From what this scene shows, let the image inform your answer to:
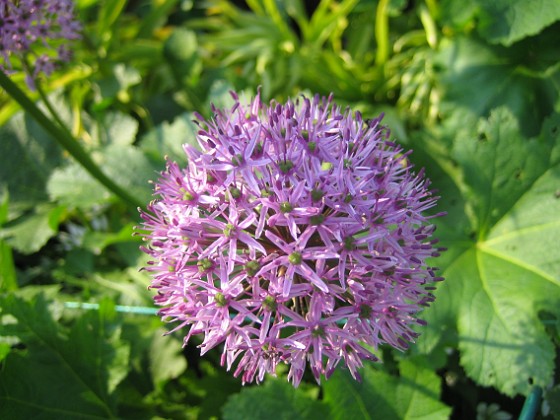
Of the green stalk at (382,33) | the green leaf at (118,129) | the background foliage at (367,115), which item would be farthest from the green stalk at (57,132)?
the green stalk at (382,33)

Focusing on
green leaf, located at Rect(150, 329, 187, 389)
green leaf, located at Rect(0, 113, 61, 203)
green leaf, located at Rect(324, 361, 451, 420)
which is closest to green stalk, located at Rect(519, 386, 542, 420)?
green leaf, located at Rect(324, 361, 451, 420)

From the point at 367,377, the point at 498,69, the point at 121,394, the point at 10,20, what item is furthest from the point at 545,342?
the point at 10,20

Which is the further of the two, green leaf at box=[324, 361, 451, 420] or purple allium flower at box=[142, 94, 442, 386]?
green leaf at box=[324, 361, 451, 420]

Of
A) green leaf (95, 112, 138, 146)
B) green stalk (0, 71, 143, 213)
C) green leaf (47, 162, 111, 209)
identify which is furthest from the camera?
green leaf (95, 112, 138, 146)

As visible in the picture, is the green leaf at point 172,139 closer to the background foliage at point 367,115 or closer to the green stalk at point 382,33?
the background foliage at point 367,115

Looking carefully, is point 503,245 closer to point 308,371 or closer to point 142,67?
point 308,371

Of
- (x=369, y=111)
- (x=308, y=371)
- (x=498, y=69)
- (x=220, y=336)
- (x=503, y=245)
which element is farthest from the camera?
(x=369, y=111)

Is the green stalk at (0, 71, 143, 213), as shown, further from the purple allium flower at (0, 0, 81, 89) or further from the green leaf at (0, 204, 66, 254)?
the green leaf at (0, 204, 66, 254)
